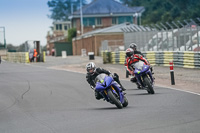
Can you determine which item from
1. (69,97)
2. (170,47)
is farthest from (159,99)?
(170,47)

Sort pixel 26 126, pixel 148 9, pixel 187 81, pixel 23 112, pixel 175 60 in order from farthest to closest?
pixel 148 9 < pixel 175 60 < pixel 187 81 < pixel 23 112 < pixel 26 126

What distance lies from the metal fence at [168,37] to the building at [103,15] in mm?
43433

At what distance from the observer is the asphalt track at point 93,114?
8.70 metres

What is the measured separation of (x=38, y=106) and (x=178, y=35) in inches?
769

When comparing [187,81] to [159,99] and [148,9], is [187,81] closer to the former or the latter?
[159,99]

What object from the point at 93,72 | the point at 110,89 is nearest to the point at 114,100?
the point at 110,89

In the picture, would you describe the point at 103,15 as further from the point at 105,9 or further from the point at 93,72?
the point at 93,72

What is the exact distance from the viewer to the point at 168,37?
3325 centimetres

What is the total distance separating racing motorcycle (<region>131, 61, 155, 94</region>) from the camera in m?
15.3

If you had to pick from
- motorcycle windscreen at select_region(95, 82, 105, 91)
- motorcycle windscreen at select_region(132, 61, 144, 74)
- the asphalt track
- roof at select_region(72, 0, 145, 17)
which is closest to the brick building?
roof at select_region(72, 0, 145, 17)

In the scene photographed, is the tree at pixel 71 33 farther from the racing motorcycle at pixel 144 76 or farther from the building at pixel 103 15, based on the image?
the racing motorcycle at pixel 144 76

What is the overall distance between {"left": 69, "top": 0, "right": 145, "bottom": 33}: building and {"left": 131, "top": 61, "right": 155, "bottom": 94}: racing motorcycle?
229 ft

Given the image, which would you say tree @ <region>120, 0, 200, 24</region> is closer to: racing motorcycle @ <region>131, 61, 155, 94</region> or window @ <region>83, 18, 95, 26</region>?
window @ <region>83, 18, 95, 26</region>

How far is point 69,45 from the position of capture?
90.3 metres
